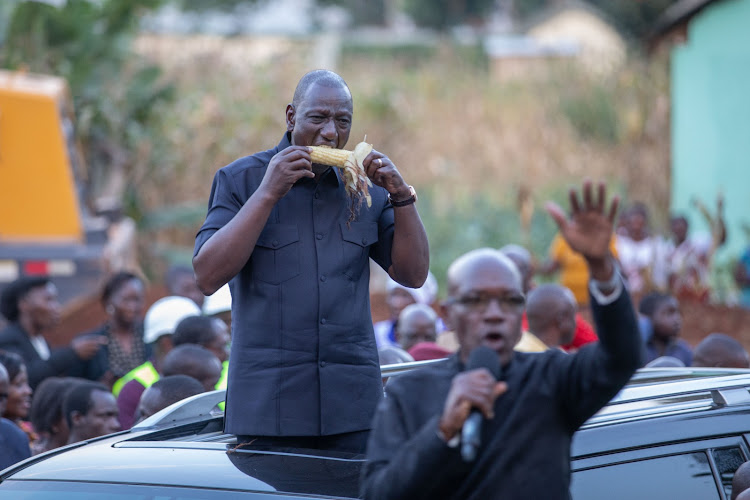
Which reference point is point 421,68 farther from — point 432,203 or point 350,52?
point 432,203

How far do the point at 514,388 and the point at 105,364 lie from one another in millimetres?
5546

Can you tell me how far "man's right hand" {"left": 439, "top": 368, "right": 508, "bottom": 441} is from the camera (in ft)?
8.09

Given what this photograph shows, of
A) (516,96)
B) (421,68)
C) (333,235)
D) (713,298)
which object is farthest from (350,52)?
(333,235)

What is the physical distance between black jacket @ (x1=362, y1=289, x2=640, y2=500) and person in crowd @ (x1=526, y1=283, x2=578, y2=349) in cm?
391

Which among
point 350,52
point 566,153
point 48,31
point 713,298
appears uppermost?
point 350,52

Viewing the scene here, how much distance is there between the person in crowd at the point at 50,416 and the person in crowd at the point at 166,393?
1064 millimetres

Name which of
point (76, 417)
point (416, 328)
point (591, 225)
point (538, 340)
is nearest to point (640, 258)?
point (416, 328)

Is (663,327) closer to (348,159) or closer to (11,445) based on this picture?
(11,445)

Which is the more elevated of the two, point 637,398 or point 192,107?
point 192,107

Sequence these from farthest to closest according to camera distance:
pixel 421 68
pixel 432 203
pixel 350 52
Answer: pixel 350 52 → pixel 421 68 → pixel 432 203

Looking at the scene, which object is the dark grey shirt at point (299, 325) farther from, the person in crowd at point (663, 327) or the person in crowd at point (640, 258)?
the person in crowd at point (640, 258)

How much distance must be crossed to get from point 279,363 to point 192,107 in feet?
49.5

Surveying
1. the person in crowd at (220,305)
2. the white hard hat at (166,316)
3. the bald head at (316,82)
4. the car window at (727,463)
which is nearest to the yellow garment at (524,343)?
the person in crowd at (220,305)

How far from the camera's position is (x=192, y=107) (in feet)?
59.6
